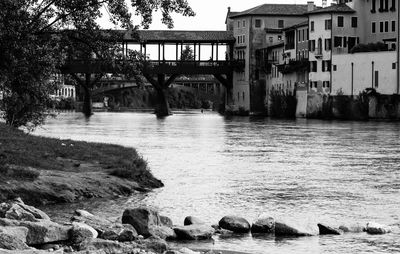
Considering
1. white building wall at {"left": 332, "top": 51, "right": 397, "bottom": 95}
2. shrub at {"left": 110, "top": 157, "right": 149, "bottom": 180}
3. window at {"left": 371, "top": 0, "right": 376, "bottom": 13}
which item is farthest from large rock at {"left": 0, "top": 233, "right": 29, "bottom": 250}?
window at {"left": 371, "top": 0, "right": 376, "bottom": 13}

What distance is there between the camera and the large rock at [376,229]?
67.7 ft

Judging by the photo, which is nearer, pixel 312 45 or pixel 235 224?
pixel 235 224

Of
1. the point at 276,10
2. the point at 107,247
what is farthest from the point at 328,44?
the point at 107,247

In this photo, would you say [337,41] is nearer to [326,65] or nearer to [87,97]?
[326,65]

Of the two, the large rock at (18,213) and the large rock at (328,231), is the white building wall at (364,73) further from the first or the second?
the large rock at (18,213)

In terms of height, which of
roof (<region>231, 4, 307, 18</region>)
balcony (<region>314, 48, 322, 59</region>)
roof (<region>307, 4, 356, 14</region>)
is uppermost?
roof (<region>231, 4, 307, 18</region>)

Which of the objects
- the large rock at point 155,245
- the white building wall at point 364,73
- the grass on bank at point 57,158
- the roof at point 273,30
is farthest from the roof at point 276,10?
the large rock at point 155,245

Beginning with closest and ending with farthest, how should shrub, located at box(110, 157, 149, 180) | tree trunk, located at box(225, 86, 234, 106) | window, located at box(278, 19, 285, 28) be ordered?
shrub, located at box(110, 157, 149, 180) < window, located at box(278, 19, 285, 28) < tree trunk, located at box(225, 86, 234, 106)

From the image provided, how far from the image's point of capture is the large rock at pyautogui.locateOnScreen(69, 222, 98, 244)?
1698cm

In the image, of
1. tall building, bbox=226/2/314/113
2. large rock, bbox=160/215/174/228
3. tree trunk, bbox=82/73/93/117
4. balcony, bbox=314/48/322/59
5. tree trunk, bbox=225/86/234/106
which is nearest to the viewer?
large rock, bbox=160/215/174/228

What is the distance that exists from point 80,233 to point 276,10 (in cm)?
13141

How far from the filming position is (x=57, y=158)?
99.5 feet

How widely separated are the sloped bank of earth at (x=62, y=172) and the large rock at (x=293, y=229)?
649 centimetres

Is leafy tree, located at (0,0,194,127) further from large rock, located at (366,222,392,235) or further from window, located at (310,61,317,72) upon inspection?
window, located at (310,61,317,72)
